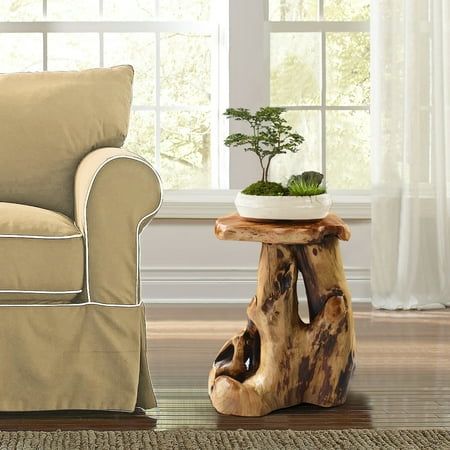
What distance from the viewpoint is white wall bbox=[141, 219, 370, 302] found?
15.2 feet

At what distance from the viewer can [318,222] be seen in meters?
2.77

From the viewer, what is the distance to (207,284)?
466 cm

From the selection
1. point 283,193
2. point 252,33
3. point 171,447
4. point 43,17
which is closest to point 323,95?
point 252,33

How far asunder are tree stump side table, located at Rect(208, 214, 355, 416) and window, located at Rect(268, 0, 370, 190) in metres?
2.05

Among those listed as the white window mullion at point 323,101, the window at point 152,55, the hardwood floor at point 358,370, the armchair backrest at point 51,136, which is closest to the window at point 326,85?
the white window mullion at point 323,101

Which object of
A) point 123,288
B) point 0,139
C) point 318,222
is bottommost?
point 123,288

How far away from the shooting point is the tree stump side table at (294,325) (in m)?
2.71

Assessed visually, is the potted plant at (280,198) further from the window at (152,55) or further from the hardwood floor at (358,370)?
the window at (152,55)

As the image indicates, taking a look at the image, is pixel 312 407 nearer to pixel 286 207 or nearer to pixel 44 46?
pixel 286 207

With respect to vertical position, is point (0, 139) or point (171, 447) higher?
point (0, 139)

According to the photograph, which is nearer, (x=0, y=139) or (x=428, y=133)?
(x=0, y=139)

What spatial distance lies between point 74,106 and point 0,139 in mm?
266

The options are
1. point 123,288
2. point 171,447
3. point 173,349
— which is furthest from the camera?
point 173,349

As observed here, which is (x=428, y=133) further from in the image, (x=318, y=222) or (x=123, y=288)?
(x=123, y=288)
